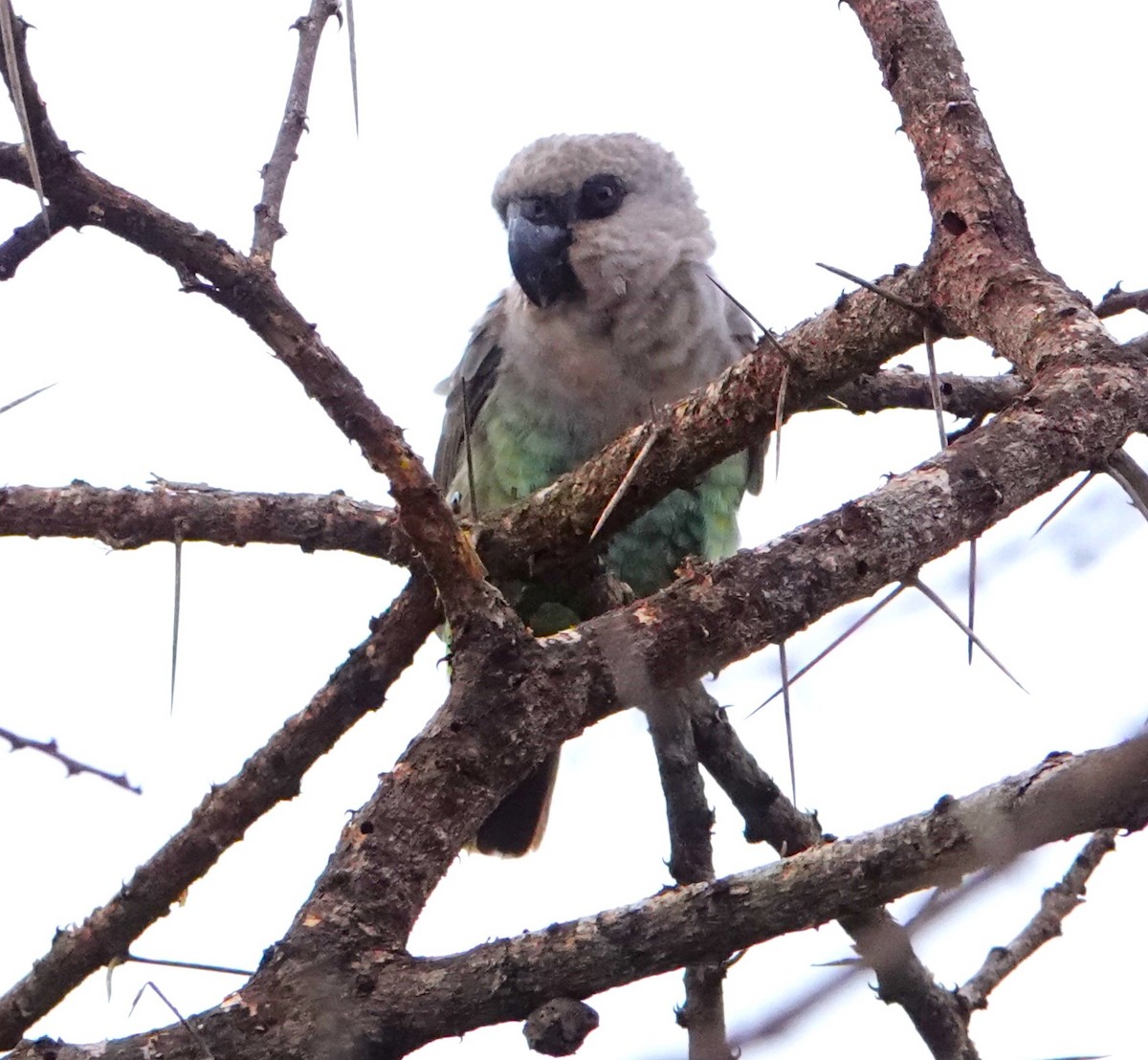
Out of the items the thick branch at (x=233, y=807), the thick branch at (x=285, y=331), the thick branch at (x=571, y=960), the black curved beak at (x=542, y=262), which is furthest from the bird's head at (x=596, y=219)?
the thick branch at (x=571, y=960)

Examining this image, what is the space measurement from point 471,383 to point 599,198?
807 mm

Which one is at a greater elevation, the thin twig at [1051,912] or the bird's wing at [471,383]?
the bird's wing at [471,383]

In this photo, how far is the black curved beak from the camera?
471cm

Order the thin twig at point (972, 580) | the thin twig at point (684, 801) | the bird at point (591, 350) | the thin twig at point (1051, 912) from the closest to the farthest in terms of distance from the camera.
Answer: the thin twig at point (972, 580), the thin twig at point (1051, 912), the thin twig at point (684, 801), the bird at point (591, 350)

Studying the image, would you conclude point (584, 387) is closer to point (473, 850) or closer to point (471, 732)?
point (473, 850)

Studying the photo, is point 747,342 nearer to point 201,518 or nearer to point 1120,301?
point 1120,301

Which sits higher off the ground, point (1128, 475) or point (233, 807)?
point (233, 807)

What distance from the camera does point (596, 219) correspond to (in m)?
Result: 4.87

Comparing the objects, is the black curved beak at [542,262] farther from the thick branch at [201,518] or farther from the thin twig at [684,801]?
the thick branch at [201,518]

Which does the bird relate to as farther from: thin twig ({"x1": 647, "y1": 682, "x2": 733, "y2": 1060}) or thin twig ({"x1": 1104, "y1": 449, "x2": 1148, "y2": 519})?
thin twig ({"x1": 1104, "y1": 449, "x2": 1148, "y2": 519})

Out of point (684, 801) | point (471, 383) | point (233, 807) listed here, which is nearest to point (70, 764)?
point (233, 807)

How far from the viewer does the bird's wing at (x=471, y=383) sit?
4.88 m

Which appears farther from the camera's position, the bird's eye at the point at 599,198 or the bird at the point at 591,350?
the bird's eye at the point at 599,198

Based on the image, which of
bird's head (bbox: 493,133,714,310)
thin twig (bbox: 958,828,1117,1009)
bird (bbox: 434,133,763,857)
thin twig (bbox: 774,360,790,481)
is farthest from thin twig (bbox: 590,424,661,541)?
bird's head (bbox: 493,133,714,310)
